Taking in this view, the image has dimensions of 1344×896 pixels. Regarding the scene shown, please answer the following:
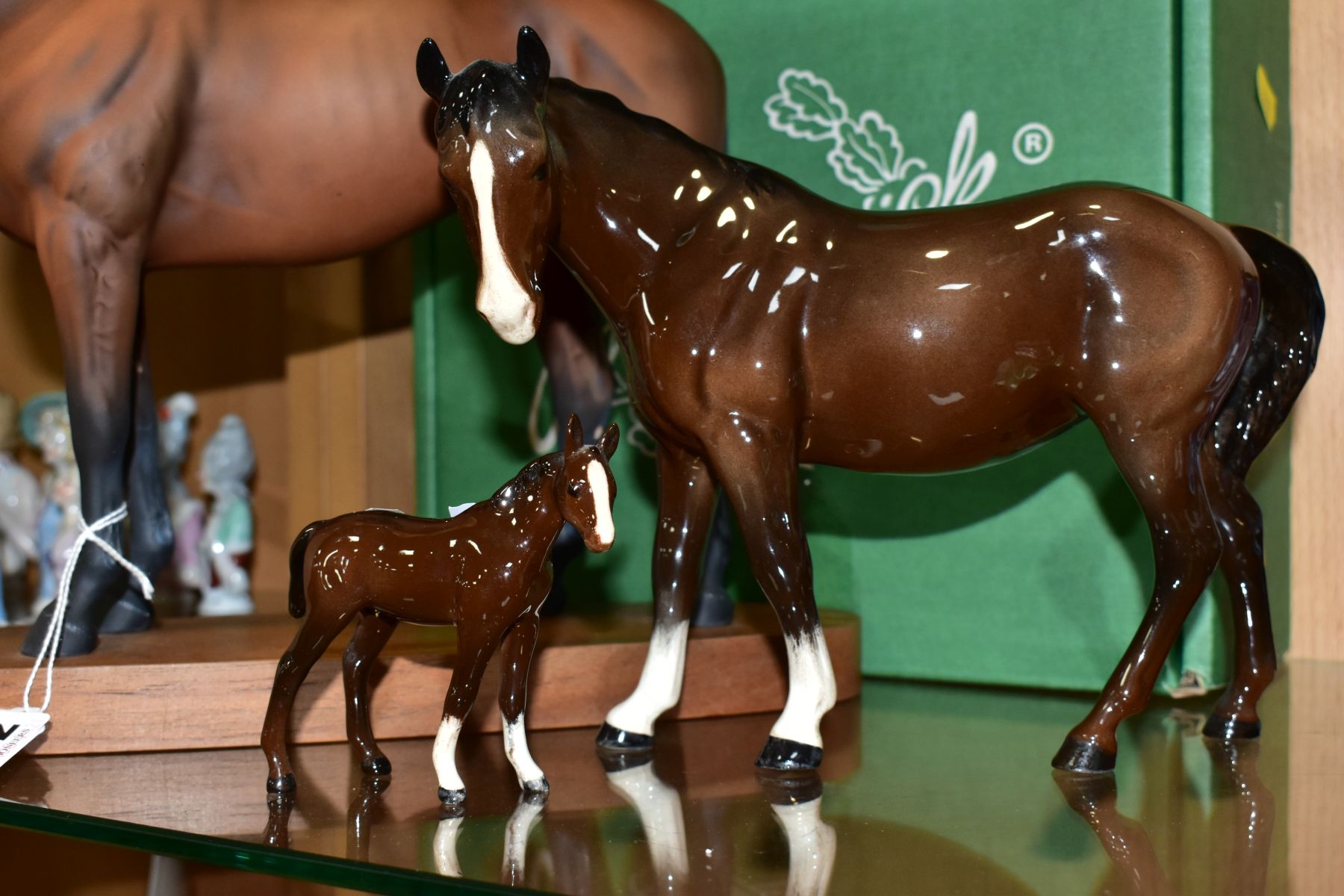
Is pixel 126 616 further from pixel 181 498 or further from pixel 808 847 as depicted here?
pixel 808 847

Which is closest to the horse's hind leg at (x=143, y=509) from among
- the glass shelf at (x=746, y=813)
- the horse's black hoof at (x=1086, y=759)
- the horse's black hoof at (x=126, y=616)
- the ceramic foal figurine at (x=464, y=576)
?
the horse's black hoof at (x=126, y=616)

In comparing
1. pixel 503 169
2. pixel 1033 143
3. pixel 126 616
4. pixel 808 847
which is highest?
pixel 1033 143

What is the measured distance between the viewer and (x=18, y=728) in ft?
2.62

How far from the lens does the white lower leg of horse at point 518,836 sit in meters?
0.60

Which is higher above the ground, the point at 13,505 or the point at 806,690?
the point at 13,505

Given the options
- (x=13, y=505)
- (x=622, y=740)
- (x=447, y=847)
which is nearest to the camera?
(x=447, y=847)

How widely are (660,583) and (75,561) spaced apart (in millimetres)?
386

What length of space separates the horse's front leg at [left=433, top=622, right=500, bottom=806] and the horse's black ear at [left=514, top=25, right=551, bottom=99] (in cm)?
30

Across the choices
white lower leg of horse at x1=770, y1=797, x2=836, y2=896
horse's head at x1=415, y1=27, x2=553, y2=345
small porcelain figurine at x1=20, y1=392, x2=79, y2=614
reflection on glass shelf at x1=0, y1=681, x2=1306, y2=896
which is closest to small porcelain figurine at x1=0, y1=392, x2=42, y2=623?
small porcelain figurine at x1=20, y1=392, x2=79, y2=614

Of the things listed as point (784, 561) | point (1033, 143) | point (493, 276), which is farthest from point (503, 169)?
point (1033, 143)

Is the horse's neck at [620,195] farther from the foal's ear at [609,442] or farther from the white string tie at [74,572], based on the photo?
the white string tie at [74,572]

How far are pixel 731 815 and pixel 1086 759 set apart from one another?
0.23 m

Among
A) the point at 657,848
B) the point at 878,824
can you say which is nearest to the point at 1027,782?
the point at 878,824

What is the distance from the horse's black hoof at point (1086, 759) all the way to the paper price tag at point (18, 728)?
0.60m
